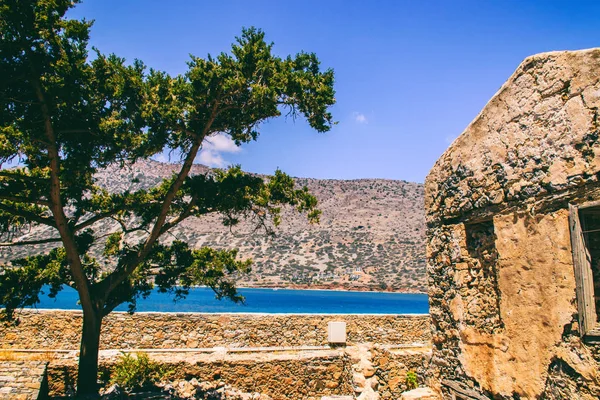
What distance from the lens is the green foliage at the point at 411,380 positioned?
10375mm

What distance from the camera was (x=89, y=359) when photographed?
33.2 ft

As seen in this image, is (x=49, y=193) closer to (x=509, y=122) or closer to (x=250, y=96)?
(x=250, y=96)

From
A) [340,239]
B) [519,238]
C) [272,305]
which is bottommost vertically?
[272,305]

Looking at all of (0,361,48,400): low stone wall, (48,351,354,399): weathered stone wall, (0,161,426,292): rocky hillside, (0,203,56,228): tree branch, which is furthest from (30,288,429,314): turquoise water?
(0,361,48,400): low stone wall

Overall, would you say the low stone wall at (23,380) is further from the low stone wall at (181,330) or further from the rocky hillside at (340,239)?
the rocky hillside at (340,239)

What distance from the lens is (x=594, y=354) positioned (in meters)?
3.59

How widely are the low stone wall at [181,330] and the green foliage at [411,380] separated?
15.5 feet

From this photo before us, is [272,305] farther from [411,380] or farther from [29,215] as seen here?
[29,215]

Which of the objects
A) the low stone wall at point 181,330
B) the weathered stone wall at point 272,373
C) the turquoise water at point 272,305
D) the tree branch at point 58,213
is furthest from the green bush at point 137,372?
the turquoise water at point 272,305

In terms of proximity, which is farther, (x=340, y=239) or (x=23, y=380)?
(x=340, y=239)

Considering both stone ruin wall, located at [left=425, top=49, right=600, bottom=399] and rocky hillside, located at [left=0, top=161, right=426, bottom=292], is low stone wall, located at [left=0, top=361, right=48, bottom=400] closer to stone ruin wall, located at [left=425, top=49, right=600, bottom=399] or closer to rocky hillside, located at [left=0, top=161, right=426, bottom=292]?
stone ruin wall, located at [left=425, top=49, right=600, bottom=399]

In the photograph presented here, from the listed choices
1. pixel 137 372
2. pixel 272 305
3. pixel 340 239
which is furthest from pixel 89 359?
pixel 340 239

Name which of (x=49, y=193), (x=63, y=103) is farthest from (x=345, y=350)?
(x=63, y=103)

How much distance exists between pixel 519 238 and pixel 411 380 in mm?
7313
